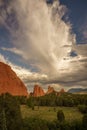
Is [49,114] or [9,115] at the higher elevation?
[49,114]

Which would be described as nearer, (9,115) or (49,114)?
(9,115)

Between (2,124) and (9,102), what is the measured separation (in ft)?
30.9

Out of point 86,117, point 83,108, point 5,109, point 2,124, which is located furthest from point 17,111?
point 83,108

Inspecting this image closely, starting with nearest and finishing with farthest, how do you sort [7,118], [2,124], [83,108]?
[2,124], [7,118], [83,108]

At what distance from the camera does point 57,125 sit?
74688mm

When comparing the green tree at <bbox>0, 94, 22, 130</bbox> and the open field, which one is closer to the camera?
the green tree at <bbox>0, 94, 22, 130</bbox>

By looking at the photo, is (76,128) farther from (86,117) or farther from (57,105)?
(57,105)

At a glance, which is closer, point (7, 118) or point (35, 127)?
point (35, 127)

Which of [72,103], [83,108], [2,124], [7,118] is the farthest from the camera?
[72,103]

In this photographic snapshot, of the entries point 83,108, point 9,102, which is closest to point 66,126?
point 9,102

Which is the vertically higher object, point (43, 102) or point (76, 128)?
point (43, 102)

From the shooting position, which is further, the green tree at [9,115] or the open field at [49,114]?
the open field at [49,114]

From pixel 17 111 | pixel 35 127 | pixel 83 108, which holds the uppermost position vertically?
pixel 83 108

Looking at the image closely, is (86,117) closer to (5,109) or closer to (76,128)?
(76,128)
